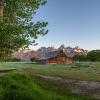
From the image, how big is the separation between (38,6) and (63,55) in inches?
3407

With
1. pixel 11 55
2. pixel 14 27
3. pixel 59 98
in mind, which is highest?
pixel 14 27

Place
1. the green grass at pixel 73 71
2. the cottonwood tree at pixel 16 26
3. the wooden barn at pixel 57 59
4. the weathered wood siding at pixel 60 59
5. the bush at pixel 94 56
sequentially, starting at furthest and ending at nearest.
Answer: the bush at pixel 94 56
the weathered wood siding at pixel 60 59
the wooden barn at pixel 57 59
the green grass at pixel 73 71
the cottonwood tree at pixel 16 26

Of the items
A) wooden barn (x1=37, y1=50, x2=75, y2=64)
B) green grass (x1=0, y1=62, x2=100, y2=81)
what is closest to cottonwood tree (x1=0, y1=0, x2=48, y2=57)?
green grass (x1=0, y1=62, x2=100, y2=81)

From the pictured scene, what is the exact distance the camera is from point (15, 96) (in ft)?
68.7

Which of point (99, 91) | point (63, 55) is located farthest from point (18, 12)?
point (63, 55)

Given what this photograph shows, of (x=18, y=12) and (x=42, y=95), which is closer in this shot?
(x=42, y=95)

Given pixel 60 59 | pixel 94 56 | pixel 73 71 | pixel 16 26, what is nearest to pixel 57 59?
pixel 60 59

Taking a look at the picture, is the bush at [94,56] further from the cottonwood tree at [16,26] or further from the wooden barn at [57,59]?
the cottonwood tree at [16,26]

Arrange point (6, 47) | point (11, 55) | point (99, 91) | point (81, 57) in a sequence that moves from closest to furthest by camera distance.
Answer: point (6, 47) → point (11, 55) → point (99, 91) → point (81, 57)

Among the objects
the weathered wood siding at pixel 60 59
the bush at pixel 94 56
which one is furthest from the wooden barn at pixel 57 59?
the bush at pixel 94 56

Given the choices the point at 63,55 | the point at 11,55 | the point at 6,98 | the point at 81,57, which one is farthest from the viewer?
the point at 81,57

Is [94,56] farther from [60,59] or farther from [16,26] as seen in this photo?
[16,26]

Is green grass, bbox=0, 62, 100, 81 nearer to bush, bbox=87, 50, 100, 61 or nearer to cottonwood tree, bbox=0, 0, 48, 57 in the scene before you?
cottonwood tree, bbox=0, 0, 48, 57

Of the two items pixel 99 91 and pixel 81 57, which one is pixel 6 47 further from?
pixel 81 57
